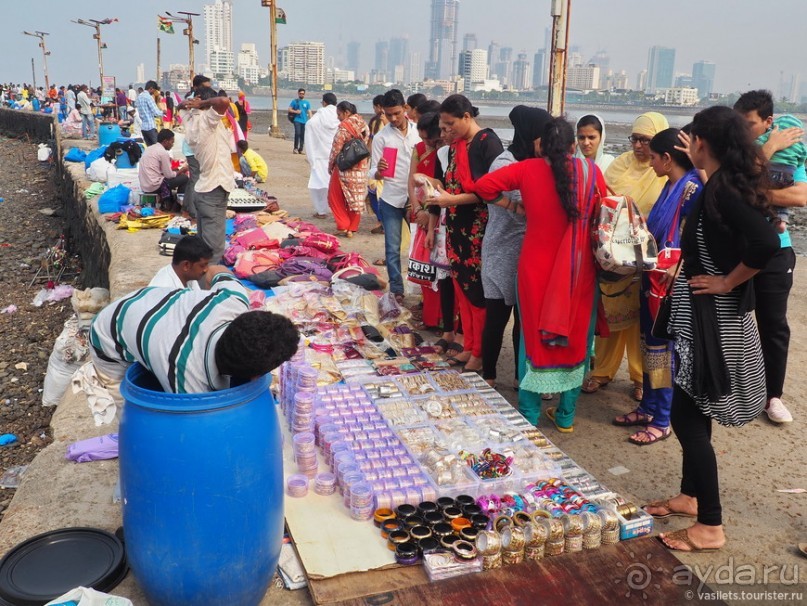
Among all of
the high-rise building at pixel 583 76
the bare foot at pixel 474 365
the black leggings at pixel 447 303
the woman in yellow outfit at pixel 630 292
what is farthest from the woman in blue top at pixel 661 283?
the high-rise building at pixel 583 76

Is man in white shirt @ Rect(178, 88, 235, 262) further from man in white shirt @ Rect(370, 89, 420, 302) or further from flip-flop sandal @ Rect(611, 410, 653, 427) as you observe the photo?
flip-flop sandal @ Rect(611, 410, 653, 427)

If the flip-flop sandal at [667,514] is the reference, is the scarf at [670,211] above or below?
above

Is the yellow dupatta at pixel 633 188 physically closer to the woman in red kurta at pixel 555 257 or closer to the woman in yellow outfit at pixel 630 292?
the woman in yellow outfit at pixel 630 292

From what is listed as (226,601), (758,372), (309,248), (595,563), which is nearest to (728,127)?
(758,372)

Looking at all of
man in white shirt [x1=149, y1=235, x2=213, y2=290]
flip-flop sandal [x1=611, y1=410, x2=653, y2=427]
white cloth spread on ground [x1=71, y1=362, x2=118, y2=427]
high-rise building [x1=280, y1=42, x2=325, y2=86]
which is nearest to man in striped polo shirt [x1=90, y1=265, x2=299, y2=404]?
white cloth spread on ground [x1=71, y1=362, x2=118, y2=427]

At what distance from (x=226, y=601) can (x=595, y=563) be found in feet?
4.46

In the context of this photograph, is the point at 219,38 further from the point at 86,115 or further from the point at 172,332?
the point at 172,332

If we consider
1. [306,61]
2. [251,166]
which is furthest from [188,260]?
[306,61]

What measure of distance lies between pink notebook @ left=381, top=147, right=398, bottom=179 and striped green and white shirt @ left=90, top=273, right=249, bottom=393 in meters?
3.87

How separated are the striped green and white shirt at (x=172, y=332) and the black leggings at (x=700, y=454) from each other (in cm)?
184

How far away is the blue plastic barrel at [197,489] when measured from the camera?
2.08m

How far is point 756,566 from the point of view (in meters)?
2.85

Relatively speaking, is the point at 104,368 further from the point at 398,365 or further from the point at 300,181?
the point at 300,181

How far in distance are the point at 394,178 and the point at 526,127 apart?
7.70ft
